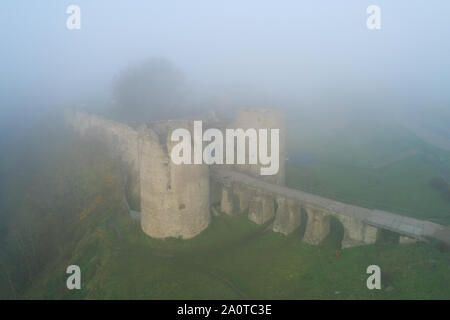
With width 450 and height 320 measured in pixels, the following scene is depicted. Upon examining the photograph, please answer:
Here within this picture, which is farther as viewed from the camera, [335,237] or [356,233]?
[335,237]

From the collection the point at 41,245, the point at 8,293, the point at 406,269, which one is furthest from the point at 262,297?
the point at 41,245

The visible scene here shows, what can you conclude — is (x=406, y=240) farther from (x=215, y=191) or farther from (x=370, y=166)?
(x=370, y=166)

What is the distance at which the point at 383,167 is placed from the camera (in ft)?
160

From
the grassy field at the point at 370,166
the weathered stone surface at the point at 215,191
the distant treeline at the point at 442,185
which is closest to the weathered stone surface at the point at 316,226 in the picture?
the weathered stone surface at the point at 215,191

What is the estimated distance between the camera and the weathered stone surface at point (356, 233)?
72.1 feet

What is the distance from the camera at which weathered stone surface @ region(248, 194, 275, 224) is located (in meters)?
28.0

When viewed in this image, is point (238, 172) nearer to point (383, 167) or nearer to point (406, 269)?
point (406, 269)

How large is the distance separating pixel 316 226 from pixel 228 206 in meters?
8.20

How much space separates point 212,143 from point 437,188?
2582 centimetres

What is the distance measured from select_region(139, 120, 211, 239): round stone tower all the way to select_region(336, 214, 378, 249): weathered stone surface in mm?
10445

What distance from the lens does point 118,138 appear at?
46.7m

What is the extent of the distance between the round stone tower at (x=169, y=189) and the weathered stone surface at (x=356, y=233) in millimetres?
10445

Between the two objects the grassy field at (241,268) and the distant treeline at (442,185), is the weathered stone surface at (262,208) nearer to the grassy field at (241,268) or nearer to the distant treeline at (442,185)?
the grassy field at (241,268)

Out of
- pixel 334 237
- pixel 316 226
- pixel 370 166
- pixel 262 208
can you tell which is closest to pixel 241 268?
pixel 316 226
